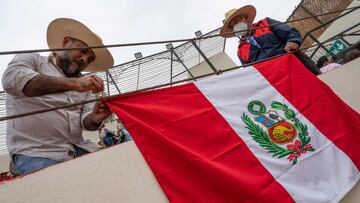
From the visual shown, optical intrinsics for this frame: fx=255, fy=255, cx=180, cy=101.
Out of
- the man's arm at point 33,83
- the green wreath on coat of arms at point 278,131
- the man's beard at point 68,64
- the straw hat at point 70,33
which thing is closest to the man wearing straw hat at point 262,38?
the green wreath on coat of arms at point 278,131

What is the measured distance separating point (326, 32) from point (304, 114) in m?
7.01

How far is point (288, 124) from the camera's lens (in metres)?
1.84

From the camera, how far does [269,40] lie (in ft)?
9.92

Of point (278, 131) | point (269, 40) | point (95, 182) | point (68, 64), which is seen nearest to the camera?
point (95, 182)

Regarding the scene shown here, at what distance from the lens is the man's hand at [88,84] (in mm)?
1459

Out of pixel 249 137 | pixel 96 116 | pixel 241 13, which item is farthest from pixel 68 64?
pixel 241 13

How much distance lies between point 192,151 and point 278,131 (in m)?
0.71

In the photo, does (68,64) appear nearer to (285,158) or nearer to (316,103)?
(285,158)

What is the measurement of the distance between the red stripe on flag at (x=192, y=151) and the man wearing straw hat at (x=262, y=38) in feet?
4.63

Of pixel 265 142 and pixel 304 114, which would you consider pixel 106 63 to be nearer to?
pixel 265 142

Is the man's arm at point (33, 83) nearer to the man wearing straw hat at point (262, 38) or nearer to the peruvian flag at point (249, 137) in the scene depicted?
the peruvian flag at point (249, 137)

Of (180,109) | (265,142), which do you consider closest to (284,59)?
(265,142)

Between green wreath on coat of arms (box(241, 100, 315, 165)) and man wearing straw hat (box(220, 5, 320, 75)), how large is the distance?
1.11m

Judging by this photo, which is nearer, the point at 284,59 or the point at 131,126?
the point at 131,126
